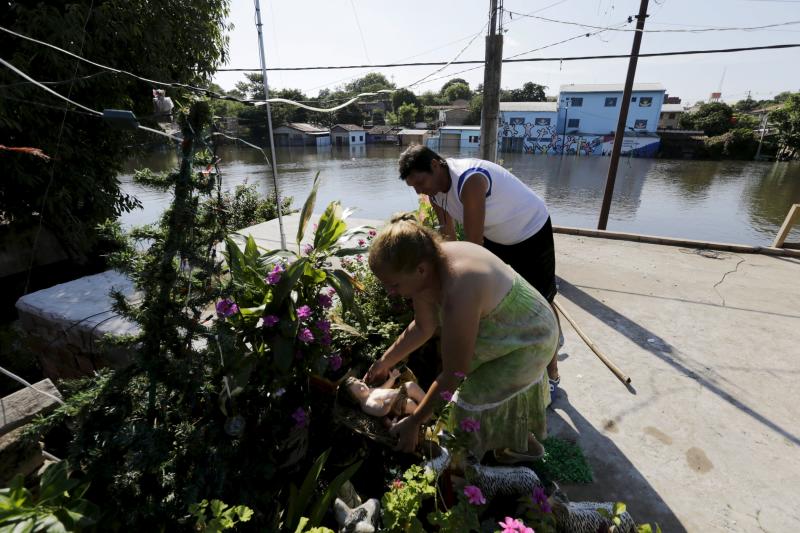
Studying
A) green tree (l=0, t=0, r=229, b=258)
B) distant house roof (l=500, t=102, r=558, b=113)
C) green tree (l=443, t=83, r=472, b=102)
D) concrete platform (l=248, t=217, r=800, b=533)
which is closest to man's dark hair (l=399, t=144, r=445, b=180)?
concrete platform (l=248, t=217, r=800, b=533)

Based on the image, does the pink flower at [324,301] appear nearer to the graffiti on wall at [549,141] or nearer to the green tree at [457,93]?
the graffiti on wall at [549,141]

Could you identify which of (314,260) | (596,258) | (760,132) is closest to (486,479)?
(314,260)

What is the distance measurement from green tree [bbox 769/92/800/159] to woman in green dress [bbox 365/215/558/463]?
43.8 meters

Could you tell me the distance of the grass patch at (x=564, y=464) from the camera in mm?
2049

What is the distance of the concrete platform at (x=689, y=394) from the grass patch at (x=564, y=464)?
0.20 ft

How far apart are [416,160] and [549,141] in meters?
44.8

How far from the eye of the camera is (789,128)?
32125mm

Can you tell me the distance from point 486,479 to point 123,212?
700 cm

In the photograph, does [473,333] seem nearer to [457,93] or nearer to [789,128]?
[789,128]

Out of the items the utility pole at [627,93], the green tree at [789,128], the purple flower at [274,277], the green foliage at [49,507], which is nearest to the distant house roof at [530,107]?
the green tree at [789,128]

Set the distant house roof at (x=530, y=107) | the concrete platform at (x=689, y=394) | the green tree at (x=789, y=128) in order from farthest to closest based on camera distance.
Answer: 1. the distant house roof at (x=530, y=107)
2. the green tree at (x=789, y=128)
3. the concrete platform at (x=689, y=394)

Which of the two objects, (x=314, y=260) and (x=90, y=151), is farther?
(x=90, y=151)

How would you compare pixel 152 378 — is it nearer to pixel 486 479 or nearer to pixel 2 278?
pixel 486 479

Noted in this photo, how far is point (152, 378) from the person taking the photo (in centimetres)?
130
